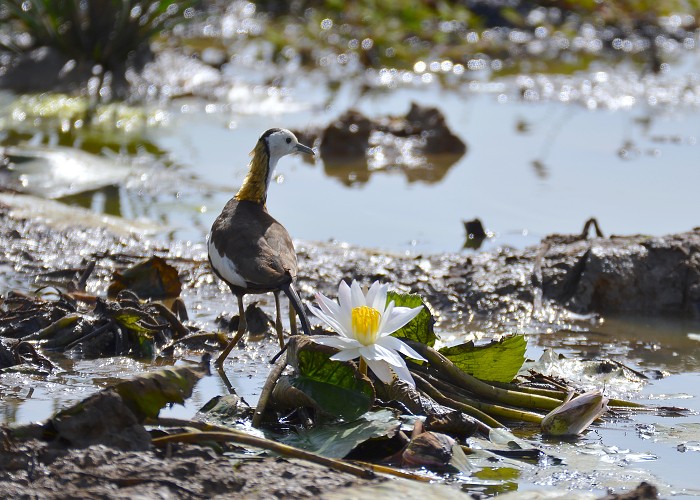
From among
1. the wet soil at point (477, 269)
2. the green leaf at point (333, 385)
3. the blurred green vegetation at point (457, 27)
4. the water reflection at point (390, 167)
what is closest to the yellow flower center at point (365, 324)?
the green leaf at point (333, 385)

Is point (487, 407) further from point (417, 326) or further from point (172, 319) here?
point (172, 319)

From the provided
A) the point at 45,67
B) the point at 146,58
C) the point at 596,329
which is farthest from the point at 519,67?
the point at 596,329

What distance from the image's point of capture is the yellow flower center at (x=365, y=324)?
3.64m

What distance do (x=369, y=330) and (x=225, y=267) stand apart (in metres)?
1.01

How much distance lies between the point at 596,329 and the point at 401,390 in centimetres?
198

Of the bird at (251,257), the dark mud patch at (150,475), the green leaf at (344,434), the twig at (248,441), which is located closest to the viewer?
the dark mud patch at (150,475)

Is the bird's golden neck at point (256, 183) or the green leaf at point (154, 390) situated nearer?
the green leaf at point (154, 390)

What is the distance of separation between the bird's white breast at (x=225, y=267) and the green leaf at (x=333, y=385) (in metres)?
0.67

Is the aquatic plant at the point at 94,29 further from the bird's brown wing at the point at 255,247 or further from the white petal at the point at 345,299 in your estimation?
the white petal at the point at 345,299

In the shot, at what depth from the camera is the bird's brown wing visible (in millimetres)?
4285

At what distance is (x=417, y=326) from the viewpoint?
4211 millimetres

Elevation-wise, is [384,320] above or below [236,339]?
above

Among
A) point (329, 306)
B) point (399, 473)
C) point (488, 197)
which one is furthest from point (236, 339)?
point (488, 197)

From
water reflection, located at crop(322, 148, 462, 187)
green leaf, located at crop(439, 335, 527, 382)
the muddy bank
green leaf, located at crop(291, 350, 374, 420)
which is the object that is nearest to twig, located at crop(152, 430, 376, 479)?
green leaf, located at crop(291, 350, 374, 420)
